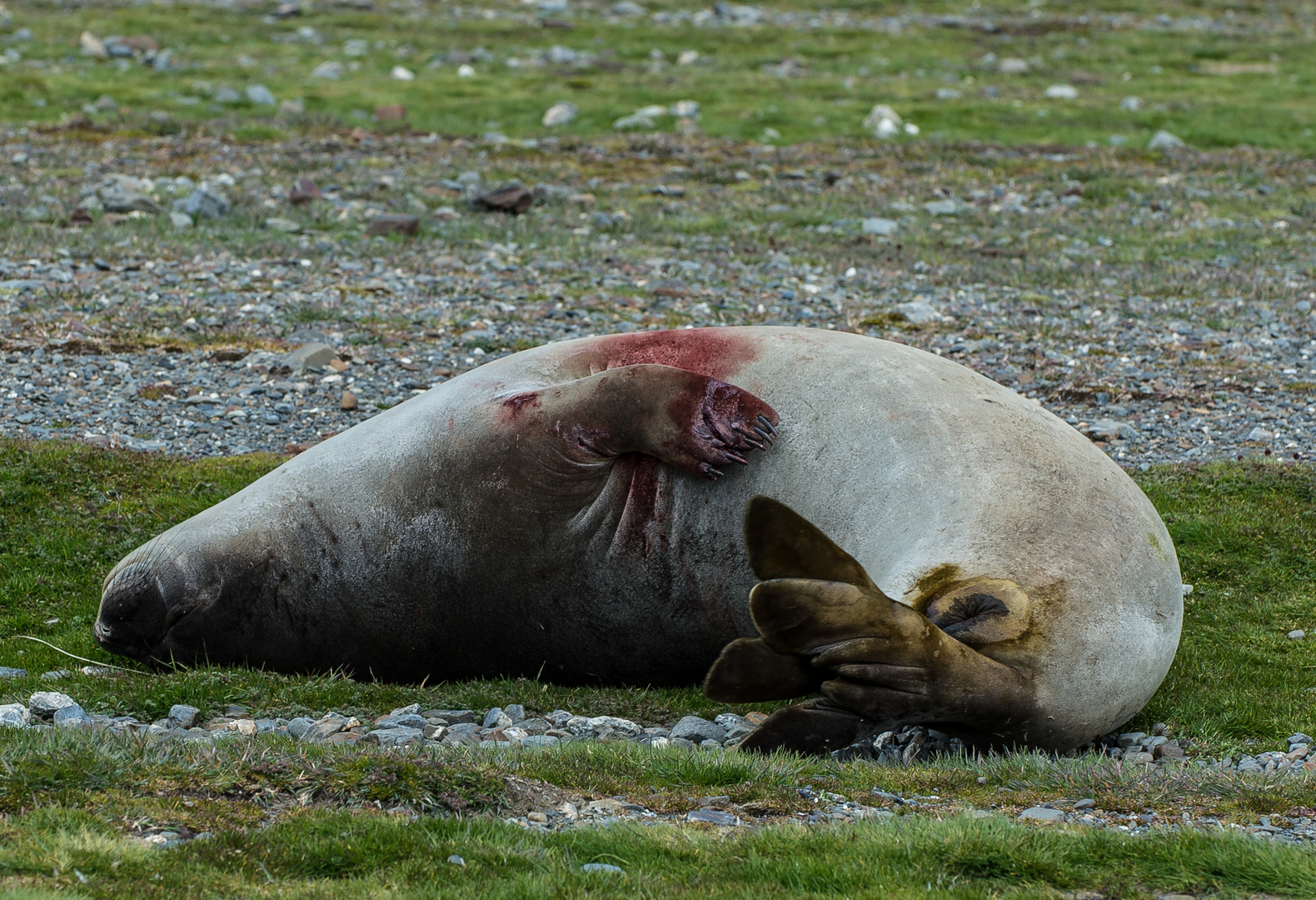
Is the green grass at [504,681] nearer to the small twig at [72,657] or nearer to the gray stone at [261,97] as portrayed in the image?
the small twig at [72,657]

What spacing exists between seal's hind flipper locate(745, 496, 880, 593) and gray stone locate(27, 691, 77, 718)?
136 inches

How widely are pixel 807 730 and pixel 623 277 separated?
12294 mm

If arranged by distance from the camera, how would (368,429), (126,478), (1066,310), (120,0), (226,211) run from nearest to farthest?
(368,429) → (126,478) → (1066,310) → (226,211) → (120,0)

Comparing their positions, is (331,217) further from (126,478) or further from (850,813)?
(850,813)

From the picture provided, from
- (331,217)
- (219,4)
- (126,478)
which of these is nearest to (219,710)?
(126,478)

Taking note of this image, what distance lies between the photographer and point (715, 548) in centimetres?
714

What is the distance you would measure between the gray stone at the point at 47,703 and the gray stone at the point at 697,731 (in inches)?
113

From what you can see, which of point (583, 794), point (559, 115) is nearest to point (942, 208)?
point (559, 115)

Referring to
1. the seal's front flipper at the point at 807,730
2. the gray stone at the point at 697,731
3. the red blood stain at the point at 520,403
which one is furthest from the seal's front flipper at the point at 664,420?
the seal's front flipper at the point at 807,730

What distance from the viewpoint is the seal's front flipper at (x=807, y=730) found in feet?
19.0

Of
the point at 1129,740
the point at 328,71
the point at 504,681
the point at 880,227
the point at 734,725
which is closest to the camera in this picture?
the point at 1129,740

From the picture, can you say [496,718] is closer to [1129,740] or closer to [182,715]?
[182,715]

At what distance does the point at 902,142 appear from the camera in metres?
28.5

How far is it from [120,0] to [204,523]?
4378 centimetres
